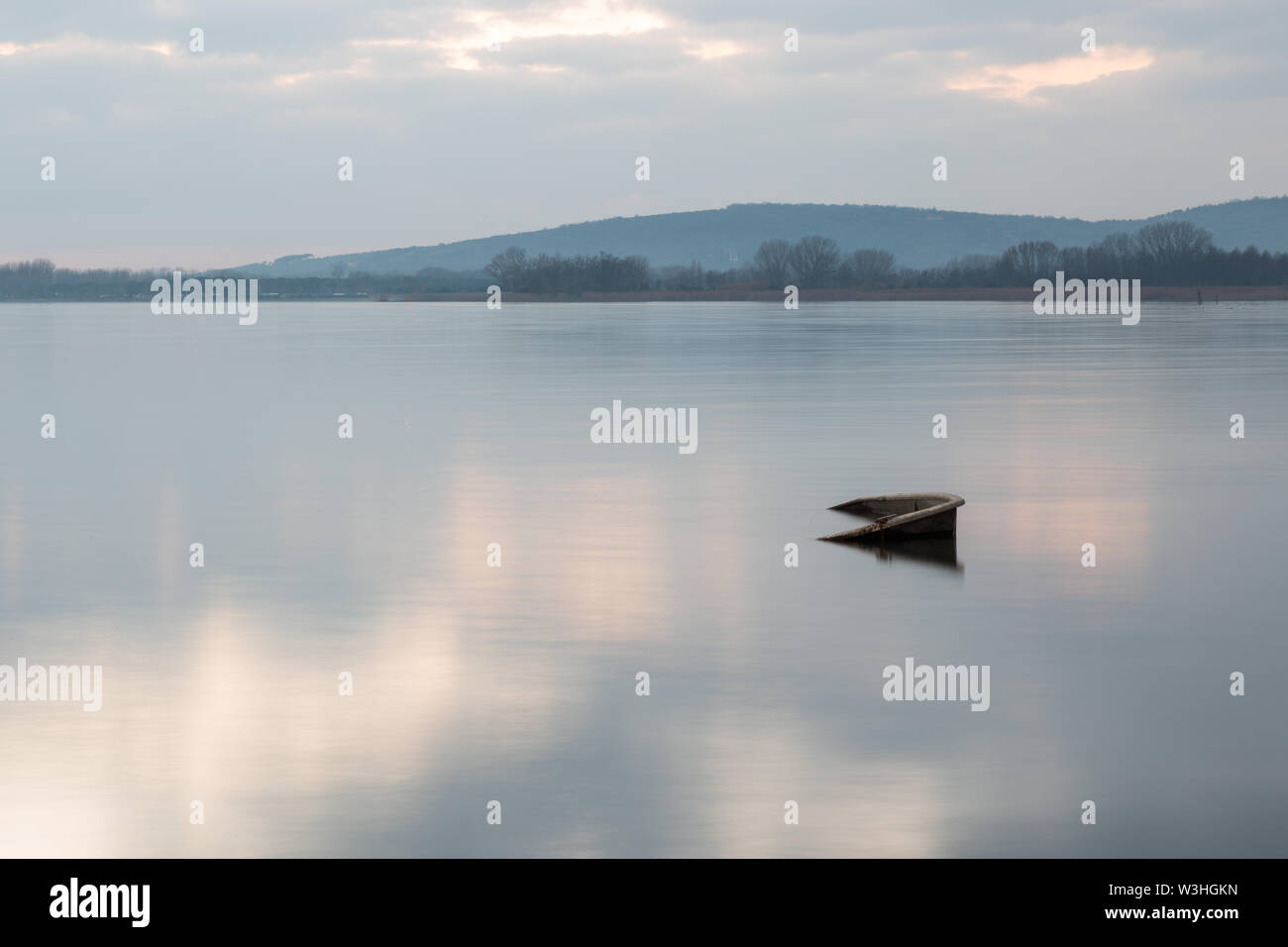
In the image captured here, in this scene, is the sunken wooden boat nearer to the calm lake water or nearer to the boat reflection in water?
the boat reflection in water

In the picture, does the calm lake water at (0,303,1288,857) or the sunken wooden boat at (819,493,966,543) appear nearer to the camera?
the calm lake water at (0,303,1288,857)

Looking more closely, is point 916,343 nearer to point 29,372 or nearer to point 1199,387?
point 1199,387

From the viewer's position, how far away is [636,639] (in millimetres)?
15883

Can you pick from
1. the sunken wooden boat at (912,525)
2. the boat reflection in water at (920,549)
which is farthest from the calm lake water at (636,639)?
the sunken wooden boat at (912,525)

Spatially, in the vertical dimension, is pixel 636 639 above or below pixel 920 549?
below

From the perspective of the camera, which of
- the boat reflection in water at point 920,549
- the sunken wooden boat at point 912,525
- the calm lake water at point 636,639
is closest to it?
the calm lake water at point 636,639

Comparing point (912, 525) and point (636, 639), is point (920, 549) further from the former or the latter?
point (636, 639)

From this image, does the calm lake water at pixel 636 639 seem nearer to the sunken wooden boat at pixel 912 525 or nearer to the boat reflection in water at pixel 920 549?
the boat reflection in water at pixel 920 549

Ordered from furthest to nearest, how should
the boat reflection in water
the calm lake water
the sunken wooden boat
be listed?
the sunken wooden boat → the boat reflection in water → the calm lake water

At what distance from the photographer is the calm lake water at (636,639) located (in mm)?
10727

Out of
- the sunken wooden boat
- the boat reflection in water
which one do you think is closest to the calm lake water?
the boat reflection in water

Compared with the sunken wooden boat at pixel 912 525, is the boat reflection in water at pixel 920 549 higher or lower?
→ lower

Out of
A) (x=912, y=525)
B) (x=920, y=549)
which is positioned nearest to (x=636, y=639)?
(x=920, y=549)

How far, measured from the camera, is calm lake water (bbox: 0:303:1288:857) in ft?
35.2
